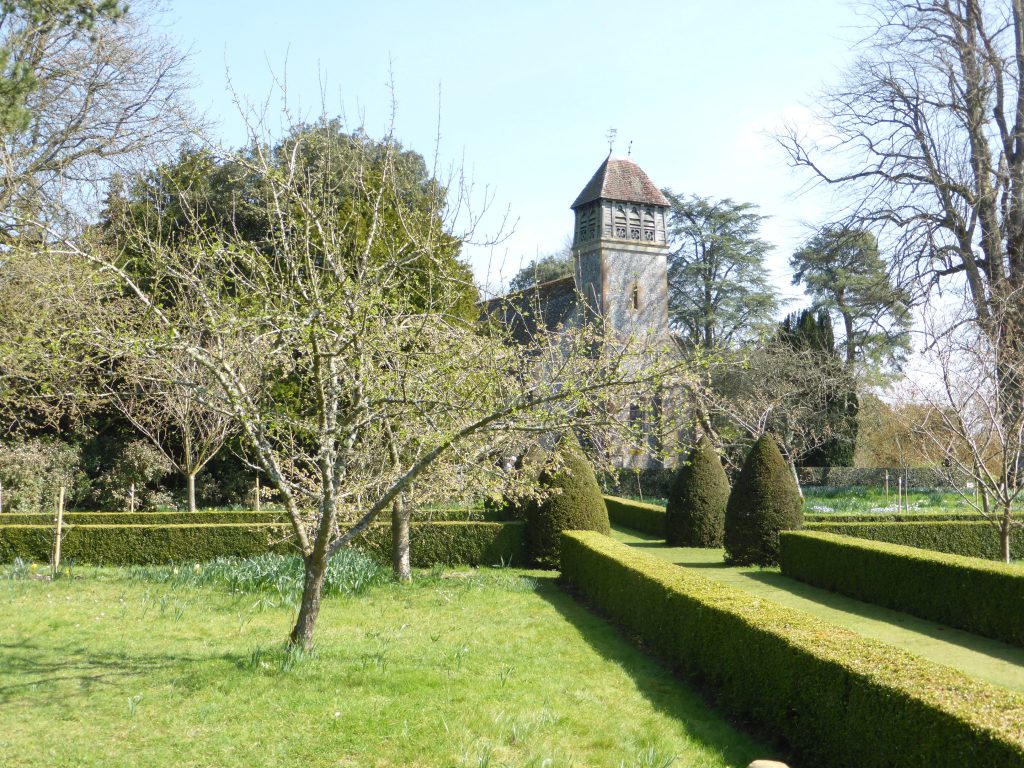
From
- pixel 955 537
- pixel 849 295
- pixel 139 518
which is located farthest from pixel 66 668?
pixel 849 295

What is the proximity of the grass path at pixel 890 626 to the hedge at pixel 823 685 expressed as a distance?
141cm

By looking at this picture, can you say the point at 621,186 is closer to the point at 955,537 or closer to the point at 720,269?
the point at 720,269

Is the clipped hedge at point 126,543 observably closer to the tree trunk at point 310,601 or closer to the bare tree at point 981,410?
the tree trunk at point 310,601

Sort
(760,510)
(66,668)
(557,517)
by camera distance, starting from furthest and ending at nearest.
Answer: (760,510) < (557,517) < (66,668)

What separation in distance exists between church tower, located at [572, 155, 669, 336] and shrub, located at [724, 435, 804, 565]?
20562mm

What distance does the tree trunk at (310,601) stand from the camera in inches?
252

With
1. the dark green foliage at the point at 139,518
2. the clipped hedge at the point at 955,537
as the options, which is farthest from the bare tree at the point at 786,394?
the dark green foliage at the point at 139,518

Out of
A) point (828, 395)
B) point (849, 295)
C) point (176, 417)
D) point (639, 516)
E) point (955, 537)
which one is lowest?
point (639, 516)

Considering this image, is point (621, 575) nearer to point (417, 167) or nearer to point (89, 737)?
point (89, 737)

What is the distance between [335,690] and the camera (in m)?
5.75

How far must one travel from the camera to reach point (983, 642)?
29.3ft

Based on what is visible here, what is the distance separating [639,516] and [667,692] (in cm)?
1338

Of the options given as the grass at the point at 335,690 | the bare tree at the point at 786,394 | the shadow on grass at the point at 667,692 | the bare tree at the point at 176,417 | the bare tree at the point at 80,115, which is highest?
the bare tree at the point at 80,115

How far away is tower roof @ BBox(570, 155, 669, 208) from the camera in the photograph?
115 feet
